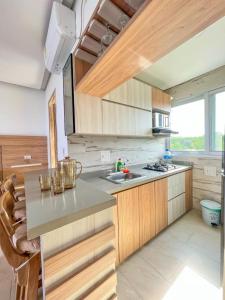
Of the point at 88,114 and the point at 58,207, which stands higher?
the point at 88,114

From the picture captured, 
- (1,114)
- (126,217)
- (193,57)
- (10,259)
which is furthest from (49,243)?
(1,114)

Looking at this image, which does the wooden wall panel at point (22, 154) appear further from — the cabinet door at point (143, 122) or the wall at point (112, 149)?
the cabinet door at point (143, 122)

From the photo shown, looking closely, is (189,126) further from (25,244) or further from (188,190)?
(25,244)

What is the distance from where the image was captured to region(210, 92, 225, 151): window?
228 cm

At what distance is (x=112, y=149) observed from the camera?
207cm

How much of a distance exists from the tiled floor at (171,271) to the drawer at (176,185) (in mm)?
516

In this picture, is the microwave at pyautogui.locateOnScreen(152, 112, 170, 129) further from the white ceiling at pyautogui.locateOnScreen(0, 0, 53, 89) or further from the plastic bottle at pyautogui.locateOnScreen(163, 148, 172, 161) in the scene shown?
the white ceiling at pyautogui.locateOnScreen(0, 0, 53, 89)

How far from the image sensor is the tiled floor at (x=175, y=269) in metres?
1.17

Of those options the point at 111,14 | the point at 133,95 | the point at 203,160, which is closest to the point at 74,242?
the point at 111,14

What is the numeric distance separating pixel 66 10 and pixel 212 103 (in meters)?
2.40

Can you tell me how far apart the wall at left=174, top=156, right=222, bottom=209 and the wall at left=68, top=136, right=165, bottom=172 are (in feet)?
2.14

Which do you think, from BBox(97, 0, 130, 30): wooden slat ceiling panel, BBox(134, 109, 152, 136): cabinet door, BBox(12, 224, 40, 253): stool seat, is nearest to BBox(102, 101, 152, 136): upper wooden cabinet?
BBox(134, 109, 152, 136): cabinet door

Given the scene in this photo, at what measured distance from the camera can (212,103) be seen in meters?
2.38

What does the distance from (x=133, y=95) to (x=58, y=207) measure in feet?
5.63
